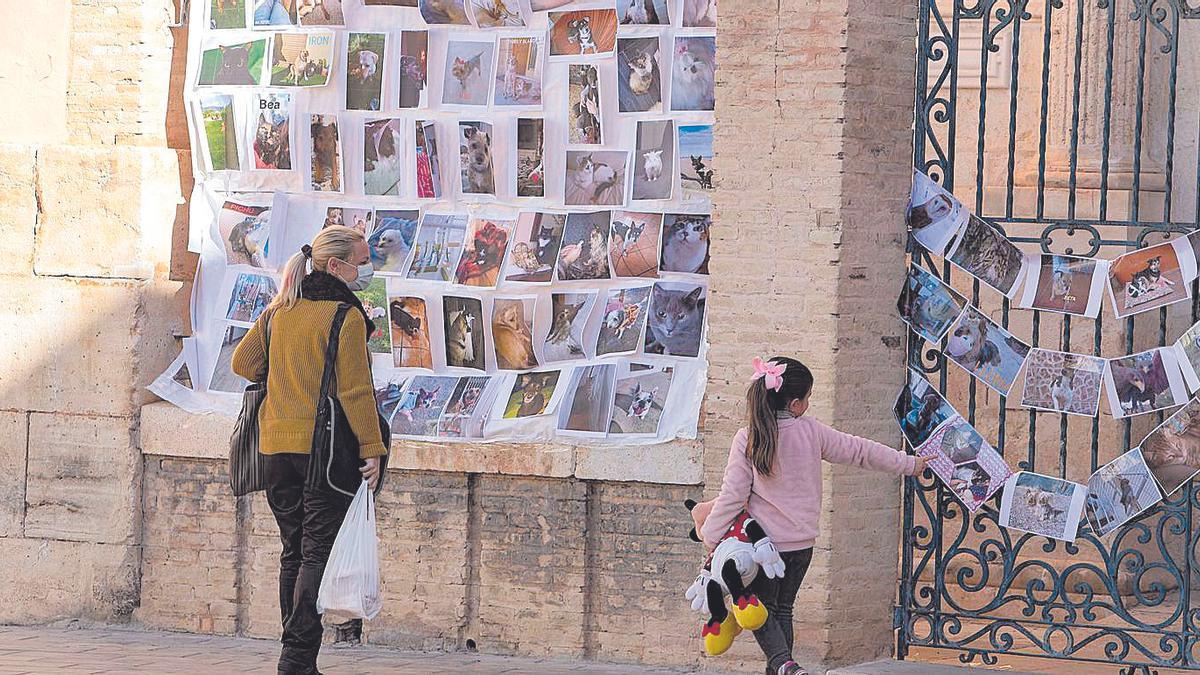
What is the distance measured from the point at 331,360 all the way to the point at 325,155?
2573 mm

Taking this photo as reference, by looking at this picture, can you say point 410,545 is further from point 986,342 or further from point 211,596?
point 986,342

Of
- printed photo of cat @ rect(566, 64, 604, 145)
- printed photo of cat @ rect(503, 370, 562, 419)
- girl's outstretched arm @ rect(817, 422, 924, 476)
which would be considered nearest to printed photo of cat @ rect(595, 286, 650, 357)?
printed photo of cat @ rect(503, 370, 562, 419)

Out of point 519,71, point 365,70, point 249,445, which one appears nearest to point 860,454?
point 249,445

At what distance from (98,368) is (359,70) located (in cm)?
192

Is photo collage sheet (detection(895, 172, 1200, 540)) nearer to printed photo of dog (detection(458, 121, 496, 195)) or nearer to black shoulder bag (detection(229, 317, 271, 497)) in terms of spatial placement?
printed photo of dog (detection(458, 121, 496, 195))

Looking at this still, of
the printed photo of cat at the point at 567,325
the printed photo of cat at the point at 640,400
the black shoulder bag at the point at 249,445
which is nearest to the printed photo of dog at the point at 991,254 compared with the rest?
the printed photo of cat at the point at 640,400

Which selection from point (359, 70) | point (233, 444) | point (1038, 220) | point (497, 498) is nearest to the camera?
point (233, 444)

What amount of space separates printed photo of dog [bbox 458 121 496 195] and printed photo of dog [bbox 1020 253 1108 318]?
2.58 m

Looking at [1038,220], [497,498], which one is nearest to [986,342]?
[1038,220]

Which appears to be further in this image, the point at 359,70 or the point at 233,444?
the point at 359,70

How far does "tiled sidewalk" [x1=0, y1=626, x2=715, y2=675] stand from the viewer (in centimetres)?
778

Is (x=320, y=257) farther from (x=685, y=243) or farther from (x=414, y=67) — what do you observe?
(x=414, y=67)

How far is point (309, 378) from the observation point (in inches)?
263

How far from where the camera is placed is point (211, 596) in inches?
344
